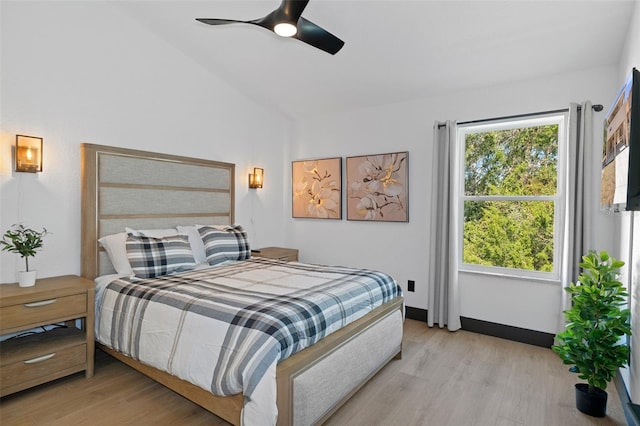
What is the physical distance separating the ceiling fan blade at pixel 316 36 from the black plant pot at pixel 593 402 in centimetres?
279

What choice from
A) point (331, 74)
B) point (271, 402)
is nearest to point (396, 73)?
point (331, 74)

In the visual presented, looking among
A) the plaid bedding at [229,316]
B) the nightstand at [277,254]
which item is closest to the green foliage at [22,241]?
the plaid bedding at [229,316]

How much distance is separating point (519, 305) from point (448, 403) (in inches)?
63.8

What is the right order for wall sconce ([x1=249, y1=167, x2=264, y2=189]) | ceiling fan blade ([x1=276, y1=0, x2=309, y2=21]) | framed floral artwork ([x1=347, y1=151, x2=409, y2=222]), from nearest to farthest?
1. ceiling fan blade ([x1=276, y1=0, x2=309, y2=21])
2. framed floral artwork ([x1=347, y1=151, x2=409, y2=222])
3. wall sconce ([x1=249, y1=167, x2=264, y2=189])

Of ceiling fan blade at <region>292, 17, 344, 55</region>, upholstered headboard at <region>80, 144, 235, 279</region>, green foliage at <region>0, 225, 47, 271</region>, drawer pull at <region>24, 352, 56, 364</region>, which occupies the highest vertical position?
ceiling fan blade at <region>292, 17, 344, 55</region>

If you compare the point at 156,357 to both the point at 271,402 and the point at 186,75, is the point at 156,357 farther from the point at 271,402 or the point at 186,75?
the point at 186,75

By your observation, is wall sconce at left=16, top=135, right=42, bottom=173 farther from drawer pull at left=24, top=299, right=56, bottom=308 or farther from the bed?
drawer pull at left=24, top=299, right=56, bottom=308

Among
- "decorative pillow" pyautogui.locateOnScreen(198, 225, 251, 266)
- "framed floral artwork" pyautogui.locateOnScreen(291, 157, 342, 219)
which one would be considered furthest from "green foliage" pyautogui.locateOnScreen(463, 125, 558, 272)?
"decorative pillow" pyautogui.locateOnScreen(198, 225, 251, 266)

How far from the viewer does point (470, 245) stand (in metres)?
3.86

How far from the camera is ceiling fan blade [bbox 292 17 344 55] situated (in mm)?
2211

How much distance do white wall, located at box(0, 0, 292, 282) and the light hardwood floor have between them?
3.30ft

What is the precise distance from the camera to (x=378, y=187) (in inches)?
171

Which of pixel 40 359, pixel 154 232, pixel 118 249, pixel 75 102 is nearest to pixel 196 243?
pixel 154 232

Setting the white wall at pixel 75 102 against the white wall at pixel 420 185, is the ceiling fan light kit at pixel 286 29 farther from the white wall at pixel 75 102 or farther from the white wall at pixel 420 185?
the white wall at pixel 420 185
